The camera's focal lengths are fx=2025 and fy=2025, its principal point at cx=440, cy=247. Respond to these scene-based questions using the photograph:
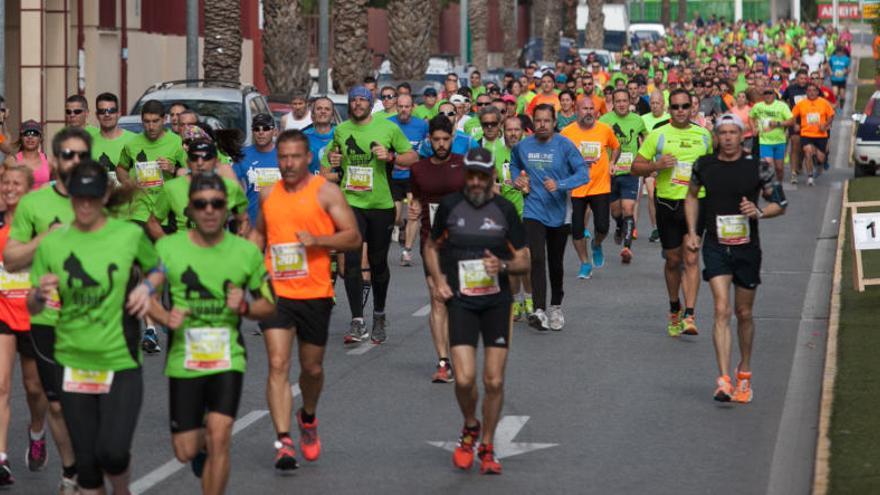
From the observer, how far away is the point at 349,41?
39.3 m

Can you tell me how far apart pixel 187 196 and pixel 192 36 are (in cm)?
2040

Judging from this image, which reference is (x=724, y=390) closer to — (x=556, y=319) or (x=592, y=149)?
(x=556, y=319)

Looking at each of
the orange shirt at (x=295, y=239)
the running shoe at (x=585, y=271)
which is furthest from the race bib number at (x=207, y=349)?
the running shoe at (x=585, y=271)

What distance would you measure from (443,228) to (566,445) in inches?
62.7

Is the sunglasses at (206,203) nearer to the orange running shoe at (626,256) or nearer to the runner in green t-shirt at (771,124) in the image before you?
the orange running shoe at (626,256)

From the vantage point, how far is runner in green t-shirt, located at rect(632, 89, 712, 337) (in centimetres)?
1605

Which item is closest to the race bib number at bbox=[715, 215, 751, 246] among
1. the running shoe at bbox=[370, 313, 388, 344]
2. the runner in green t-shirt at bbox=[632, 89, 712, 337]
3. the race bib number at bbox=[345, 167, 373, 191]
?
the runner in green t-shirt at bbox=[632, 89, 712, 337]

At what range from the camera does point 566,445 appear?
11.4 m

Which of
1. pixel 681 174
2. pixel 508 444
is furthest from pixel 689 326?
pixel 508 444

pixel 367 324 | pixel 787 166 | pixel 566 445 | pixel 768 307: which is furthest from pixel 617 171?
pixel 787 166

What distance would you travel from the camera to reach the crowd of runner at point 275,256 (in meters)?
8.20

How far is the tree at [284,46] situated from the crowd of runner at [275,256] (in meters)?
21.3

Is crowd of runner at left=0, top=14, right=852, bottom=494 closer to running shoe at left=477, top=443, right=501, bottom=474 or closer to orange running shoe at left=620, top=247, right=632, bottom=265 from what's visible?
running shoe at left=477, top=443, right=501, bottom=474

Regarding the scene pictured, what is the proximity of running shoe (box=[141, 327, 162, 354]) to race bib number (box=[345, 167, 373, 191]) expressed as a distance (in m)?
1.88
